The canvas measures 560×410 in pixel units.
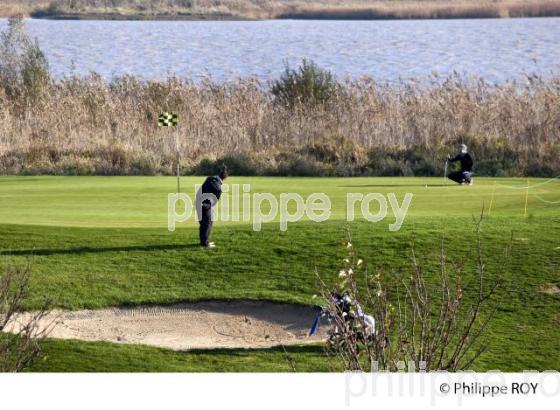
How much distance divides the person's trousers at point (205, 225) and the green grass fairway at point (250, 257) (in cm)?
18

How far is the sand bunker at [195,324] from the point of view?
14148mm

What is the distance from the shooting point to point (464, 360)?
13047 mm

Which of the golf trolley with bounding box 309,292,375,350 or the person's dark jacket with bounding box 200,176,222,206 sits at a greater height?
the person's dark jacket with bounding box 200,176,222,206

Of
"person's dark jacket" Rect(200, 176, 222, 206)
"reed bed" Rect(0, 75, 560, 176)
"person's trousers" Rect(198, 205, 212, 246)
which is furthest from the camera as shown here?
"reed bed" Rect(0, 75, 560, 176)

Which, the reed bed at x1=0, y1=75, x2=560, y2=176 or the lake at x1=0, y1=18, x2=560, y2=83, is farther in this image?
the lake at x1=0, y1=18, x2=560, y2=83

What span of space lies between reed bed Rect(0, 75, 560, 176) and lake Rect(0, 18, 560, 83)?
61.6 ft

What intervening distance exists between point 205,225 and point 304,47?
197 feet

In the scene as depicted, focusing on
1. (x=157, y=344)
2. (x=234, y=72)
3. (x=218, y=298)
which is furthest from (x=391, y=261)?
(x=234, y=72)

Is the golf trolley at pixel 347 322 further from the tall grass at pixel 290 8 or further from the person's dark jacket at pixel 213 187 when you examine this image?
the tall grass at pixel 290 8

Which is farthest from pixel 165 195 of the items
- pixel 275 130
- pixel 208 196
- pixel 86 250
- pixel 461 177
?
pixel 275 130

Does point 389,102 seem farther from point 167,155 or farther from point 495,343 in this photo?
point 495,343

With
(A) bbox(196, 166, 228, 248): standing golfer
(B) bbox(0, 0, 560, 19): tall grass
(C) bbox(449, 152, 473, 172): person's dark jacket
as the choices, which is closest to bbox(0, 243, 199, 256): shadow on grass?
(A) bbox(196, 166, 228, 248): standing golfer

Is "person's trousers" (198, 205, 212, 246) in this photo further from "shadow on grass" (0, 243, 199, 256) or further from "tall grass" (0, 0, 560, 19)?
"tall grass" (0, 0, 560, 19)

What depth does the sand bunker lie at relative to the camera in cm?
1415
